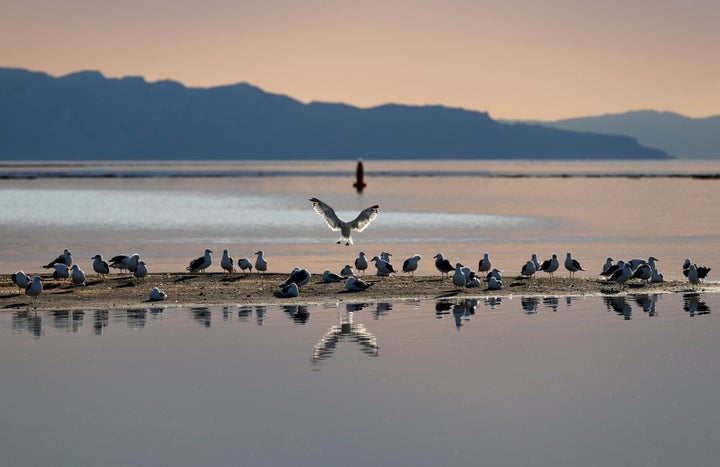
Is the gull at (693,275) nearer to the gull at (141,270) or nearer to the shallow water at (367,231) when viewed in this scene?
the shallow water at (367,231)

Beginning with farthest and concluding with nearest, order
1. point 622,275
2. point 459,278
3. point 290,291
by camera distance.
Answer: point 622,275 → point 459,278 → point 290,291

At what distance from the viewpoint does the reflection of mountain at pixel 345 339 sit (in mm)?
21609

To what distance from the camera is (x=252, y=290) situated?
30953 millimetres

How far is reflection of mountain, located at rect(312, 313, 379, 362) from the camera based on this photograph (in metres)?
21.6

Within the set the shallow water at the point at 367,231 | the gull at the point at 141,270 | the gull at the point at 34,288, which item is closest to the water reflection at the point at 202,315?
the gull at the point at 34,288

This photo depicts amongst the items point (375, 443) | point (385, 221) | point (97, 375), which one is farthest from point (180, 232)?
point (375, 443)

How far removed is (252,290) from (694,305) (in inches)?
449

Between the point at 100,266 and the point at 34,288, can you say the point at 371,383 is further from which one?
the point at 100,266

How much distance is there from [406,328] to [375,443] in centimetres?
964

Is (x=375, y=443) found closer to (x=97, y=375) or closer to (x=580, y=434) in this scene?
(x=580, y=434)

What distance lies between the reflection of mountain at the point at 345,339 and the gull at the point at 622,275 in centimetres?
938

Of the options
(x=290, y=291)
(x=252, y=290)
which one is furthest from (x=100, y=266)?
(x=290, y=291)

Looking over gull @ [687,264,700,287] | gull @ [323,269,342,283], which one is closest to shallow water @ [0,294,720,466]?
gull @ [687,264,700,287]

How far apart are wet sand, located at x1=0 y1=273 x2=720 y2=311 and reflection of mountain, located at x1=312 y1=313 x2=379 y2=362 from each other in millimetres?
4119
